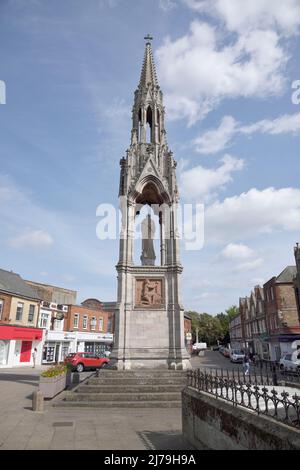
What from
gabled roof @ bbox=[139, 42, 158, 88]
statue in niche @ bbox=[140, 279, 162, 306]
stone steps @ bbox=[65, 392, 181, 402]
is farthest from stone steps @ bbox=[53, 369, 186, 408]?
gabled roof @ bbox=[139, 42, 158, 88]

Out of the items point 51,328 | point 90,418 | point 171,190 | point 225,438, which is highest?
point 171,190

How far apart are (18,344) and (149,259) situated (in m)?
23.5

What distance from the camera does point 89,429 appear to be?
8.59 metres

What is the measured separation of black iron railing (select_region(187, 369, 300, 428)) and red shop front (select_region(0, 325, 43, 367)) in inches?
1106

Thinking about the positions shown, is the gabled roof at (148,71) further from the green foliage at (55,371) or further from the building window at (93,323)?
the building window at (93,323)

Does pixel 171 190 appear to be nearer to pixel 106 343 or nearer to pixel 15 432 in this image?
pixel 15 432

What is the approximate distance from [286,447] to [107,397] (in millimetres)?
9953

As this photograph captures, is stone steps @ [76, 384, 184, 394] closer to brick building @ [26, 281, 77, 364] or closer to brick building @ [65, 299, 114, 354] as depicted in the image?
brick building @ [26, 281, 77, 364]

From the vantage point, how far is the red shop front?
31422 mm

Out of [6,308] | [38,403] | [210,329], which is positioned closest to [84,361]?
[6,308]

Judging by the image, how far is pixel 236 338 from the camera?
74125 millimetres

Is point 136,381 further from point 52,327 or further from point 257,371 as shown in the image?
point 52,327

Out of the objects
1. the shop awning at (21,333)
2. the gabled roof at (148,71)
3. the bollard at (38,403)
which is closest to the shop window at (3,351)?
the shop awning at (21,333)
